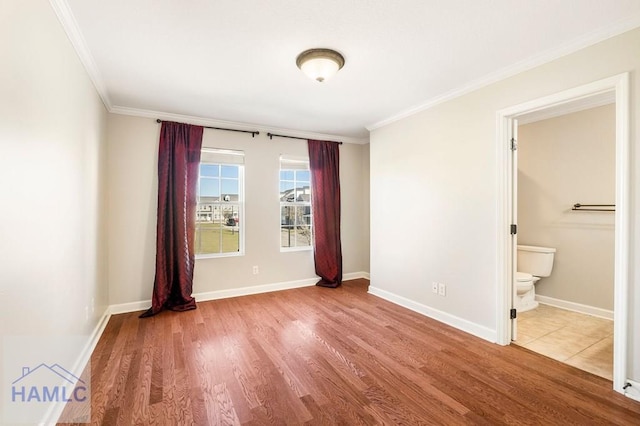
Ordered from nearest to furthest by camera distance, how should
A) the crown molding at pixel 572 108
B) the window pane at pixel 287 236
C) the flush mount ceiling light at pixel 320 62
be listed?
the flush mount ceiling light at pixel 320 62 < the crown molding at pixel 572 108 < the window pane at pixel 287 236

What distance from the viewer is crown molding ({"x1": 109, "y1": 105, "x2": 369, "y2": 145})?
→ 11.8 ft

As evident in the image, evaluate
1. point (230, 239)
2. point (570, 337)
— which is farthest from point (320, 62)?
point (570, 337)

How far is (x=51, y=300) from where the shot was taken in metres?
1.71

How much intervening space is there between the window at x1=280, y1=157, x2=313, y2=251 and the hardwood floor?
1666 millimetres

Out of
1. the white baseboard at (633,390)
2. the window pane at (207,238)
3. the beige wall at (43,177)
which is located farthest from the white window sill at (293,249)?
the white baseboard at (633,390)

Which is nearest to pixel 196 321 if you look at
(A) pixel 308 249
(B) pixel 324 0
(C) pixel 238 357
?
(C) pixel 238 357

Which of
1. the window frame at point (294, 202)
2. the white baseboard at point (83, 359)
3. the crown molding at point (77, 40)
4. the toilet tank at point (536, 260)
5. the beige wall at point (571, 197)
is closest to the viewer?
the white baseboard at point (83, 359)

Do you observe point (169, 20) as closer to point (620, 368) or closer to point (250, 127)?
point (250, 127)

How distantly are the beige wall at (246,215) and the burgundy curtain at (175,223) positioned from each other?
195 mm

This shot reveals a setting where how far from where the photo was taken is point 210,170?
4.15 meters

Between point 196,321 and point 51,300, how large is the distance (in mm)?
1719

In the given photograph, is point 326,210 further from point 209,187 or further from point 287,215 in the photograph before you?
point 209,187

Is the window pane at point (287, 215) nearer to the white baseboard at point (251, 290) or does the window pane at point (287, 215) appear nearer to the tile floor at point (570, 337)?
the white baseboard at point (251, 290)

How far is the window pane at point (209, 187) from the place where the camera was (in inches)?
162
